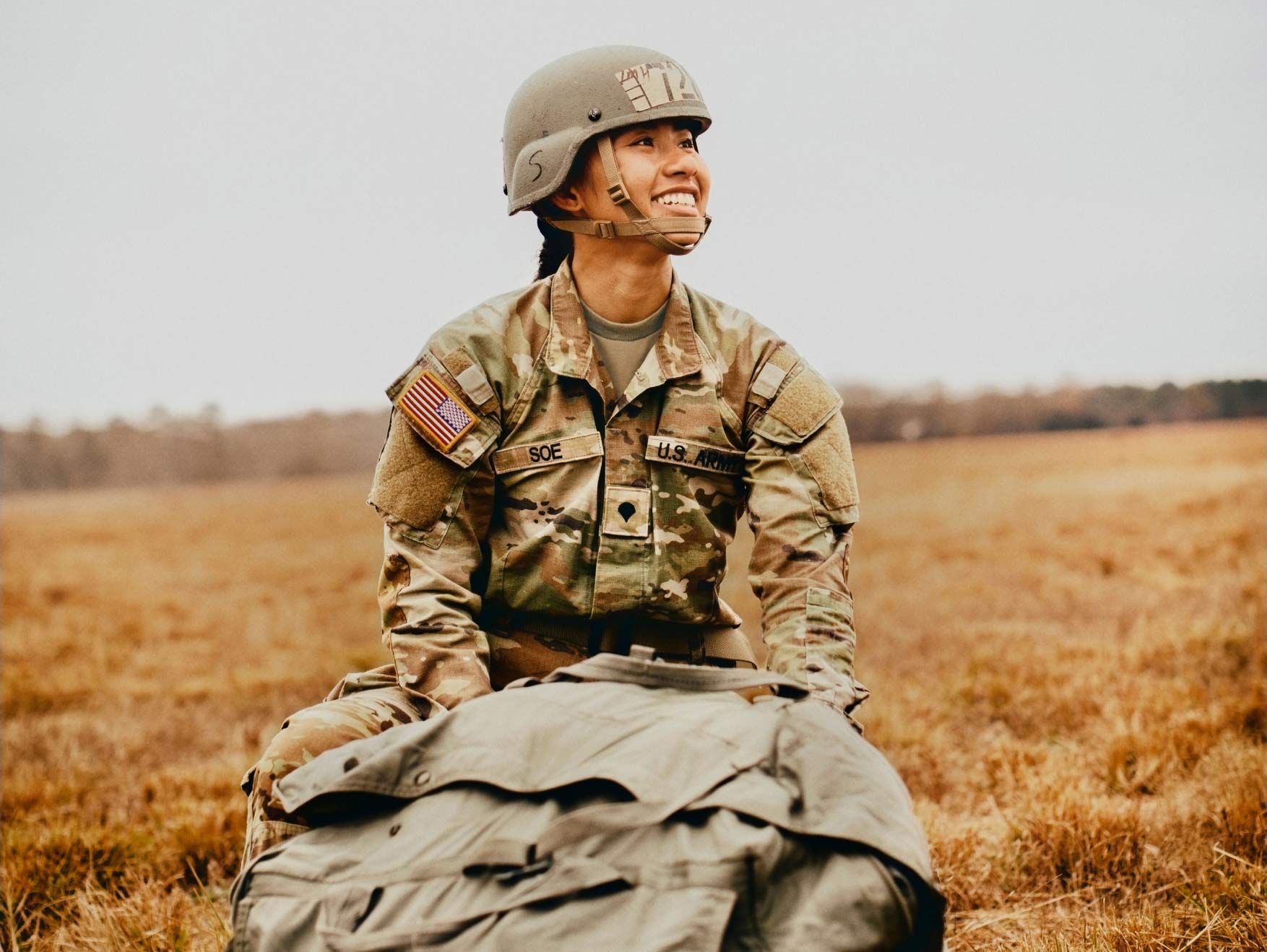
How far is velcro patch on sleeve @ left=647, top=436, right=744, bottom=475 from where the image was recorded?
132 inches

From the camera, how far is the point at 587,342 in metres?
3.43

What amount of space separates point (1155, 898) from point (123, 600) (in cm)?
1334

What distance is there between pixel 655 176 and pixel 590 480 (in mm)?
864

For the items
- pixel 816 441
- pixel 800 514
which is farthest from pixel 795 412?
pixel 800 514

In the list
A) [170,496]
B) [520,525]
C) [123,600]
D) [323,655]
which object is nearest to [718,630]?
[520,525]

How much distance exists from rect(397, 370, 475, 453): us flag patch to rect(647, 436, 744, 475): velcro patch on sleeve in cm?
50

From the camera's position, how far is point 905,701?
21.5ft

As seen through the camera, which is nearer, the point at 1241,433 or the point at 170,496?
the point at 1241,433

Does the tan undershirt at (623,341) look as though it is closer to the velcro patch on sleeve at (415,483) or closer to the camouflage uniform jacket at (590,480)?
the camouflage uniform jacket at (590,480)

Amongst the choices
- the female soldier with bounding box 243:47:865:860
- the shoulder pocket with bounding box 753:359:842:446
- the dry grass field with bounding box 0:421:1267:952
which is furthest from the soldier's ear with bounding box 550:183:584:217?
the dry grass field with bounding box 0:421:1267:952

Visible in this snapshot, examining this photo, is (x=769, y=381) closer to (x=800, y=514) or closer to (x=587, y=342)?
(x=800, y=514)

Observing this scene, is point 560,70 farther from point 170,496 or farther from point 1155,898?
point 170,496

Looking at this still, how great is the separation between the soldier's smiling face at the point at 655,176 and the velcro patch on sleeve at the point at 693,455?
552 millimetres

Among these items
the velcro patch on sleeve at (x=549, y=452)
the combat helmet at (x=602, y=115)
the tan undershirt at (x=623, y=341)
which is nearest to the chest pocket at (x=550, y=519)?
the velcro patch on sleeve at (x=549, y=452)
